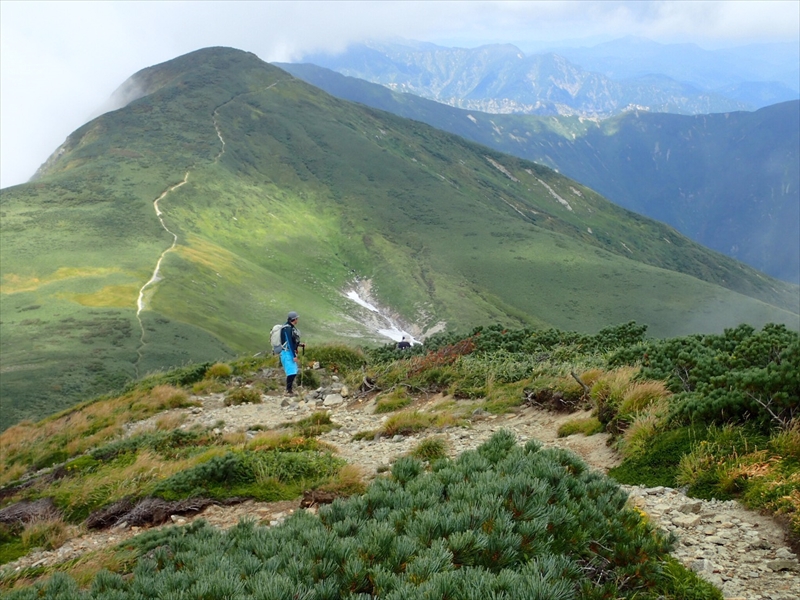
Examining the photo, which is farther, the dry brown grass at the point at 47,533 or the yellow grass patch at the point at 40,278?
the yellow grass patch at the point at 40,278

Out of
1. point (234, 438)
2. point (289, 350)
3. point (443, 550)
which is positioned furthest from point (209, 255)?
point (443, 550)

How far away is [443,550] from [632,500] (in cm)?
315

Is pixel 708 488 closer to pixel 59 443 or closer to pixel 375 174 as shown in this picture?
pixel 59 443

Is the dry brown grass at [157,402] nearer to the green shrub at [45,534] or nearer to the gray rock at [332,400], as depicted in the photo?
the gray rock at [332,400]

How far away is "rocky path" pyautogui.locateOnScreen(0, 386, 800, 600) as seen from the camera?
16.4ft

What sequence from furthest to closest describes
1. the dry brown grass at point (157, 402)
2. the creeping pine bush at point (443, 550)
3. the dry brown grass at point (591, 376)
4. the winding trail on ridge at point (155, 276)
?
the winding trail on ridge at point (155, 276), the dry brown grass at point (157, 402), the dry brown grass at point (591, 376), the creeping pine bush at point (443, 550)

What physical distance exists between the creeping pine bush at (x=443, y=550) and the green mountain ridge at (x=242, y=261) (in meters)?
38.0

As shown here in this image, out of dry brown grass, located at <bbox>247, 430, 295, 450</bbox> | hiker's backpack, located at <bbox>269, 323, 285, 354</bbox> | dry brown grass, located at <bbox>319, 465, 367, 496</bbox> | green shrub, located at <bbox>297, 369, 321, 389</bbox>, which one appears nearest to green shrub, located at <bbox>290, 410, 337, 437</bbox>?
dry brown grass, located at <bbox>247, 430, 295, 450</bbox>

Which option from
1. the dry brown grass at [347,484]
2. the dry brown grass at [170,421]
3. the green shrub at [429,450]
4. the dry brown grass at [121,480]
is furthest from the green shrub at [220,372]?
the dry brown grass at [347,484]

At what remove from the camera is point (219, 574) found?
177 inches

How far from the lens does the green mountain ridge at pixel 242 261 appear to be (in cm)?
6662

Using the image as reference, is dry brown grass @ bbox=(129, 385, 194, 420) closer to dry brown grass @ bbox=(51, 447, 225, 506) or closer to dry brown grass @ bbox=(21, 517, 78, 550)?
dry brown grass @ bbox=(51, 447, 225, 506)

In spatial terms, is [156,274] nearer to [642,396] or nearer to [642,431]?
[642,396]

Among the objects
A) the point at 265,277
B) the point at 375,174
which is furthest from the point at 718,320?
the point at 375,174
